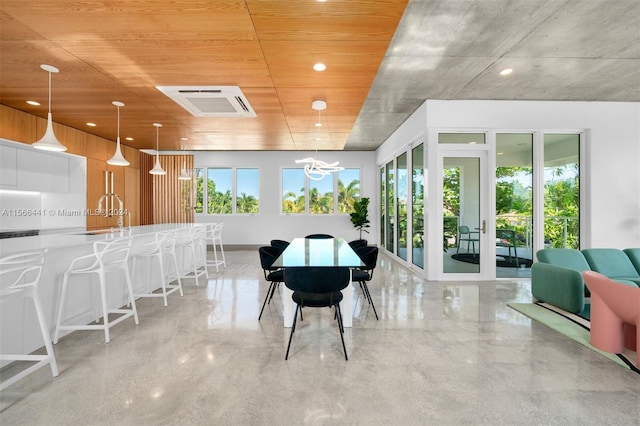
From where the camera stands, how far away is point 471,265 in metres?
5.16

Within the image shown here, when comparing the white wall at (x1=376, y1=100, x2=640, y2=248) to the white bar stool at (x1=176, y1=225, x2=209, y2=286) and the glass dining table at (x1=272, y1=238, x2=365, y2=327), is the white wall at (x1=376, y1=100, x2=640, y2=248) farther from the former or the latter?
the white bar stool at (x1=176, y1=225, x2=209, y2=286)

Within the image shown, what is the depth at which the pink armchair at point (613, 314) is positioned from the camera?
227 cm

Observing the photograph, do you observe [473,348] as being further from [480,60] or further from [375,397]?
[480,60]

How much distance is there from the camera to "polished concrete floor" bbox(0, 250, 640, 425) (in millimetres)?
1790

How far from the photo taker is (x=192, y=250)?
193 inches

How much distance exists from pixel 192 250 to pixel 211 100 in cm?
245

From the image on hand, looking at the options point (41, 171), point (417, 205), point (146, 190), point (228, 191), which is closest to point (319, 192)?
point (228, 191)

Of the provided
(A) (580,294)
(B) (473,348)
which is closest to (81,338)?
(B) (473,348)

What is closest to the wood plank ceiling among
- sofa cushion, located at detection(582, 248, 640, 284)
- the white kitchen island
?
the white kitchen island

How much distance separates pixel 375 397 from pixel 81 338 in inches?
112

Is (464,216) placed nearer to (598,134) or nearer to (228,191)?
(598,134)

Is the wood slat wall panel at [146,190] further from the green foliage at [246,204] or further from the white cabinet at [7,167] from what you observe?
the white cabinet at [7,167]

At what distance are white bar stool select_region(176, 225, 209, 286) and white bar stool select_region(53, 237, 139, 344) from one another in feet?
4.43

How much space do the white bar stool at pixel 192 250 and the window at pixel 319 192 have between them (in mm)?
3520
